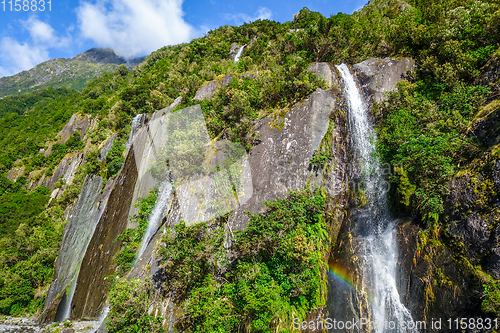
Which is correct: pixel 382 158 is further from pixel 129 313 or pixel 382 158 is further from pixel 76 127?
pixel 76 127

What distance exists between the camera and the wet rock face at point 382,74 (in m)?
13.2

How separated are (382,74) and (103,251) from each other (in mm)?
21327

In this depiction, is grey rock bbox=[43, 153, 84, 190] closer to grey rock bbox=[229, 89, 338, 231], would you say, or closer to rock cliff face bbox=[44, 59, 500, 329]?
rock cliff face bbox=[44, 59, 500, 329]

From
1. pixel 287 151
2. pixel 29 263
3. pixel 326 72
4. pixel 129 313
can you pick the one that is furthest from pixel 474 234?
pixel 29 263

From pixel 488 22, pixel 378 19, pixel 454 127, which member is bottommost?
pixel 454 127

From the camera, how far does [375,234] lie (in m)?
9.03

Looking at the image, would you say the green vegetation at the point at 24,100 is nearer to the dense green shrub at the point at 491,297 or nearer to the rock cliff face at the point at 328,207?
the rock cliff face at the point at 328,207

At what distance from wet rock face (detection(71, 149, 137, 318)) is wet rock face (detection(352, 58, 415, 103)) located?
16.9 m

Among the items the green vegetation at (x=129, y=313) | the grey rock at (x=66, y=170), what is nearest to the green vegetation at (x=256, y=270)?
the green vegetation at (x=129, y=313)

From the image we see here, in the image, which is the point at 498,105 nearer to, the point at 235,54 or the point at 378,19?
the point at 378,19

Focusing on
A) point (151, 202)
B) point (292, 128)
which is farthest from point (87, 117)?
point (292, 128)

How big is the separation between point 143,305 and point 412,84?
57.4 ft

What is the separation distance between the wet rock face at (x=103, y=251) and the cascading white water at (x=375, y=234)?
491 inches

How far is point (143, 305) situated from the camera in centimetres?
818
